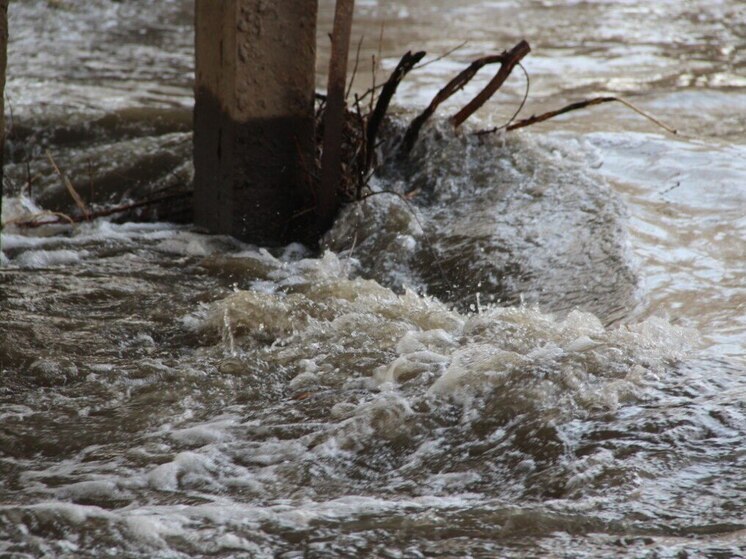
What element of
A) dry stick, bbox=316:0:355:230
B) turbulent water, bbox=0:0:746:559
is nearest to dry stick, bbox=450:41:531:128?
turbulent water, bbox=0:0:746:559

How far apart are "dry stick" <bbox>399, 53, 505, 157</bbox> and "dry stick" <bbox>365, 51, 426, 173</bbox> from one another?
10.9 inches

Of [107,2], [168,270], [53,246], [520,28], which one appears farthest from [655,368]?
[107,2]

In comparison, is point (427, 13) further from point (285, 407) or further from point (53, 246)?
point (285, 407)

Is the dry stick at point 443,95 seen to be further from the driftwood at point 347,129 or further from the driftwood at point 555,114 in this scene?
the driftwood at point 555,114

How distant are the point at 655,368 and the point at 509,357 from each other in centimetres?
52

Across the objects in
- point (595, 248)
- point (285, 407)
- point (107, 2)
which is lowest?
point (285, 407)

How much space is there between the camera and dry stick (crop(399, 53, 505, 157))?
5.32 metres

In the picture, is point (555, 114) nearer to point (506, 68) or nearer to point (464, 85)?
point (506, 68)

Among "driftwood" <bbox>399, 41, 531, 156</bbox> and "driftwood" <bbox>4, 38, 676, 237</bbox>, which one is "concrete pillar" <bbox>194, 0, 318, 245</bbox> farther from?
"driftwood" <bbox>399, 41, 531, 156</bbox>

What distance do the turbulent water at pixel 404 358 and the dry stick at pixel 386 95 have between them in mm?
344

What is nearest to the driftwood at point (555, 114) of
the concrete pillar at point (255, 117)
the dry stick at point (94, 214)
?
the concrete pillar at point (255, 117)

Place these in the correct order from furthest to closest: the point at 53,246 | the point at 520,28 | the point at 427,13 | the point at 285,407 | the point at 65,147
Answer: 1. the point at 427,13
2. the point at 520,28
3. the point at 65,147
4. the point at 53,246
5. the point at 285,407

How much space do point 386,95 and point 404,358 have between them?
80.1 inches

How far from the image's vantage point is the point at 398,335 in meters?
3.86
